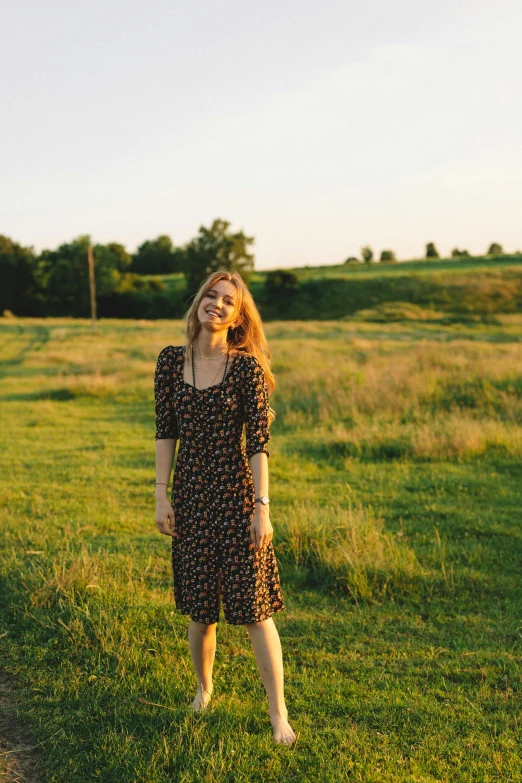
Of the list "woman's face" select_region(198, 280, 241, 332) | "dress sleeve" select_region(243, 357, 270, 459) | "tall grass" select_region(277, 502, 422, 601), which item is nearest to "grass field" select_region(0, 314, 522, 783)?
"tall grass" select_region(277, 502, 422, 601)

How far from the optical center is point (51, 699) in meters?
3.79

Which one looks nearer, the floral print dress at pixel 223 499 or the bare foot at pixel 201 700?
the floral print dress at pixel 223 499

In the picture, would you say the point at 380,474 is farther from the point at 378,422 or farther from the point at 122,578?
the point at 122,578

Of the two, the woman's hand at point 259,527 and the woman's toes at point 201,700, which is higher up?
the woman's hand at point 259,527

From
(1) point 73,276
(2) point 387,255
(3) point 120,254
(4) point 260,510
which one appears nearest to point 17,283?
(1) point 73,276

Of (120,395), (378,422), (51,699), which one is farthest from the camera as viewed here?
(120,395)

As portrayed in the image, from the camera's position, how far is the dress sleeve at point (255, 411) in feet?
10.8

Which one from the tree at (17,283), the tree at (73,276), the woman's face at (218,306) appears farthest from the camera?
the tree at (17,283)

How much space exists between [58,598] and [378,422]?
826 cm

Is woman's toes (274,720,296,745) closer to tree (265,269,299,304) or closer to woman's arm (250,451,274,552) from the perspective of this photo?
woman's arm (250,451,274,552)

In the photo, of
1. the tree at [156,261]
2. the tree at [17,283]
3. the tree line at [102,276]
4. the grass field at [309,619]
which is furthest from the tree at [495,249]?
the grass field at [309,619]

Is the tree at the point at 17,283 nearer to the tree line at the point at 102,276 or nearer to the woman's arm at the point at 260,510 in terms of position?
the tree line at the point at 102,276

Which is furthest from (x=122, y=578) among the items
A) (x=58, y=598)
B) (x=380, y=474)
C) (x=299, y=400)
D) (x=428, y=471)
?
(x=299, y=400)

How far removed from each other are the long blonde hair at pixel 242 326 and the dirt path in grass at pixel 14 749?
202 cm
